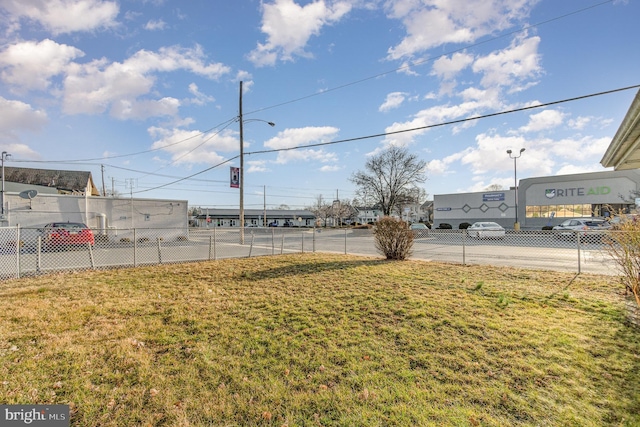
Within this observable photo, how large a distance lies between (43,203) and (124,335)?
20400mm

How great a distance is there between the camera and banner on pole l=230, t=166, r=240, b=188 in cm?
1714

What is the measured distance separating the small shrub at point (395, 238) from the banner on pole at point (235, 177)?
31.6 ft

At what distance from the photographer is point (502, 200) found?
3625 cm

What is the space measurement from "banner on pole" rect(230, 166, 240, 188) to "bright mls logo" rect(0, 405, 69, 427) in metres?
15.1

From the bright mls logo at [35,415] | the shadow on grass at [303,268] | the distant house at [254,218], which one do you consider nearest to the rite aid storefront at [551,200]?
the shadow on grass at [303,268]

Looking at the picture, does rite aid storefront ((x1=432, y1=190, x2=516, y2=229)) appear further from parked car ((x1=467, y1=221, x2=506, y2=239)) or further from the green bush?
the green bush

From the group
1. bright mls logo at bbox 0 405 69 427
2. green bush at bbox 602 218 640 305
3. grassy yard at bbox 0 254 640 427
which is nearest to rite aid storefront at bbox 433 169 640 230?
green bush at bbox 602 218 640 305

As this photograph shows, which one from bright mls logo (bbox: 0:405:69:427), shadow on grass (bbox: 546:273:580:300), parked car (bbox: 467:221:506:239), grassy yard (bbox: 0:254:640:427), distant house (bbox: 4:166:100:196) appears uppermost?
distant house (bbox: 4:166:100:196)

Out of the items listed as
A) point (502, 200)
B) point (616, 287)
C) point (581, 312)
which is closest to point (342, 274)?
point (581, 312)

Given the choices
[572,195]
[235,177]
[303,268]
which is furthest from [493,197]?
[303,268]

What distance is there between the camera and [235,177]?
1730 cm

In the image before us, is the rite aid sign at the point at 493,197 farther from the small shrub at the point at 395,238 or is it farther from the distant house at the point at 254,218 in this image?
the distant house at the point at 254,218

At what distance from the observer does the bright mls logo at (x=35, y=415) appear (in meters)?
2.69

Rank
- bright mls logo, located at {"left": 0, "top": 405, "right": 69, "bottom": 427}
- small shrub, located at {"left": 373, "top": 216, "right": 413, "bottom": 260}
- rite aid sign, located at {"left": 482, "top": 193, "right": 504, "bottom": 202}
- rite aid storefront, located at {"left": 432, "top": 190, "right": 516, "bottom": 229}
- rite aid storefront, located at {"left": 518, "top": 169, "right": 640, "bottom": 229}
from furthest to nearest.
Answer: rite aid sign, located at {"left": 482, "top": 193, "right": 504, "bottom": 202}, rite aid storefront, located at {"left": 432, "top": 190, "right": 516, "bottom": 229}, rite aid storefront, located at {"left": 518, "top": 169, "right": 640, "bottom": 229}, small shrub, located at {"left": 373, "top": 216, "right": 413, "bottom": 260}, bright mls logo, located at {"left": 0, "top": 405, "right": 69, "bottom": 427}
